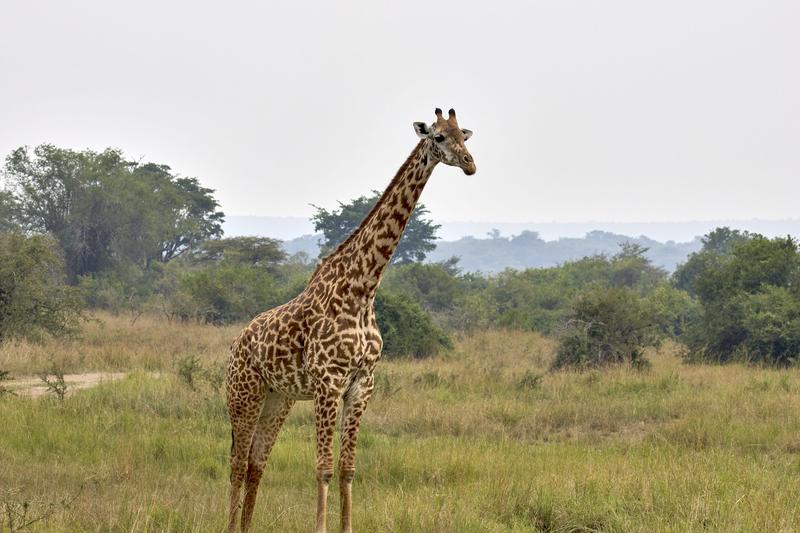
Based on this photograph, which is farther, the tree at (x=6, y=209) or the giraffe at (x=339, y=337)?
the tree at (x=6, y=209)

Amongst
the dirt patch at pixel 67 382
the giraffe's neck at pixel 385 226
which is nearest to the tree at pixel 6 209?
the dirt patch at pixel 67 382

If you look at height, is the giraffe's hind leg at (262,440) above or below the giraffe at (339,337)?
below

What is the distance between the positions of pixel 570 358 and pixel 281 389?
1229 centimetres

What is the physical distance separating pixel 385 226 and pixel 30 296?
14.1 meters

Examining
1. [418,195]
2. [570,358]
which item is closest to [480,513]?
[418,195]

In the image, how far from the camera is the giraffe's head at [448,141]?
5176 millimetres

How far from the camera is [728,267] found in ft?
68.4

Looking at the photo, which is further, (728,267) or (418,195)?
(728,267)

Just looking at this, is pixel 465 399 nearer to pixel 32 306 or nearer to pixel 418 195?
pixel 418 195

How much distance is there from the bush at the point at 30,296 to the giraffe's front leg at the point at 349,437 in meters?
13.4

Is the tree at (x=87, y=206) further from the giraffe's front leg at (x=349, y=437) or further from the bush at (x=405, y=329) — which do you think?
the giraffe's front leg at (x=349, y=437)

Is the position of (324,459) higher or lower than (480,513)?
higher

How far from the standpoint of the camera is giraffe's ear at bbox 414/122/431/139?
533 cm

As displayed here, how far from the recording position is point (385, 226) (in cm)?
560
